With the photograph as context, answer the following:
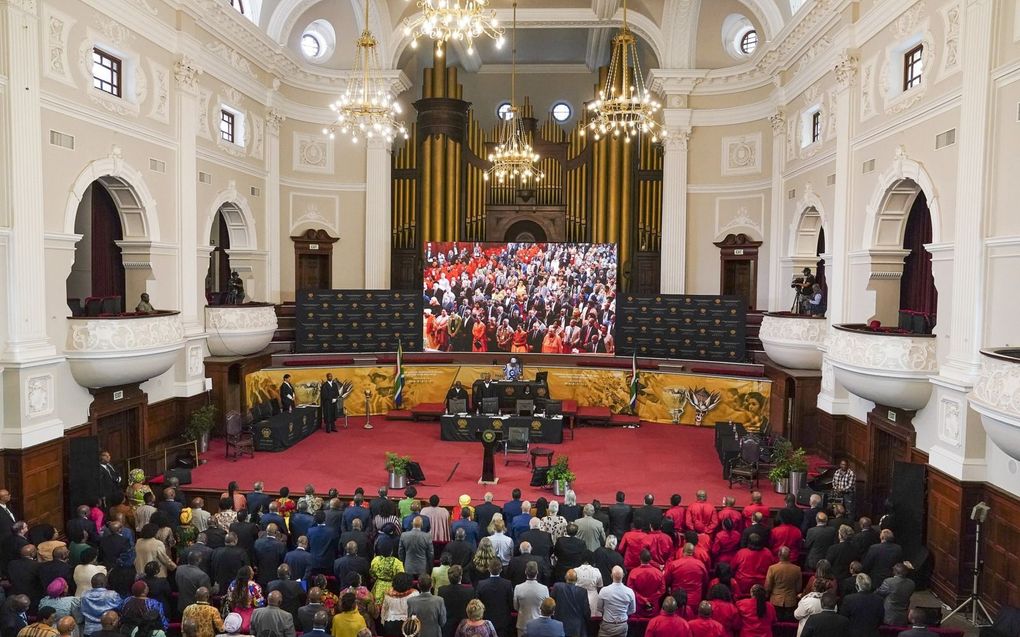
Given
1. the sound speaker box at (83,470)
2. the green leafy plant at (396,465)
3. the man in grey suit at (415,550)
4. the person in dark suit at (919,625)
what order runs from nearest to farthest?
the person in dark suit at (919,625), the man in grey suit at (415,550), the sound speaker box at (83,470), the green leafy plant at (396,465)

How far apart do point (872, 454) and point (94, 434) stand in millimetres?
14470

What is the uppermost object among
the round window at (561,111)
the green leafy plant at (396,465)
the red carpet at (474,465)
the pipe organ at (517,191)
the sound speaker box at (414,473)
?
the round window at (561,111)

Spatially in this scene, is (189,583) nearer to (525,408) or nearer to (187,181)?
(525,408)

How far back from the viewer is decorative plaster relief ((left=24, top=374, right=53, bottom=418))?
11781mm

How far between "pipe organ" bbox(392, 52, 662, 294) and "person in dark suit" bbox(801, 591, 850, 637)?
690 inches

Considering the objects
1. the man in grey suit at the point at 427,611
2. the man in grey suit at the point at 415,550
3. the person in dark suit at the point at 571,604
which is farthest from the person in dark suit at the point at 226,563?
the person in dark suit at the point at 571,604

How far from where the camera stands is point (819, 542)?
1038 centimetres

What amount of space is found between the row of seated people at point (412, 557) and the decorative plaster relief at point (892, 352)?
2778 millimetres

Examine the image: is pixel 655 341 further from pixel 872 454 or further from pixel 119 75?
pixel 119 75

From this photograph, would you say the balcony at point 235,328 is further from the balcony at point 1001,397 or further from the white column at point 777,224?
the balcony at point 1001,397

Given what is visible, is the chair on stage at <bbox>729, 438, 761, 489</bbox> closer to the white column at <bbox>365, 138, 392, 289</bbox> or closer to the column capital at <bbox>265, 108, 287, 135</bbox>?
the white column at <bbox>365, 138, 392, 289</bbox>

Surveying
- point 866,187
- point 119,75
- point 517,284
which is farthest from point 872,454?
point 119,75

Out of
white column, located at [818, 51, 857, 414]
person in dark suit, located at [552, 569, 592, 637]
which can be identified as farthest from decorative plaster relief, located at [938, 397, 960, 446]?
person in dark suit, located at [552, 569, 592, 637]

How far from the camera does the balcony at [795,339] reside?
1662 centimetres
